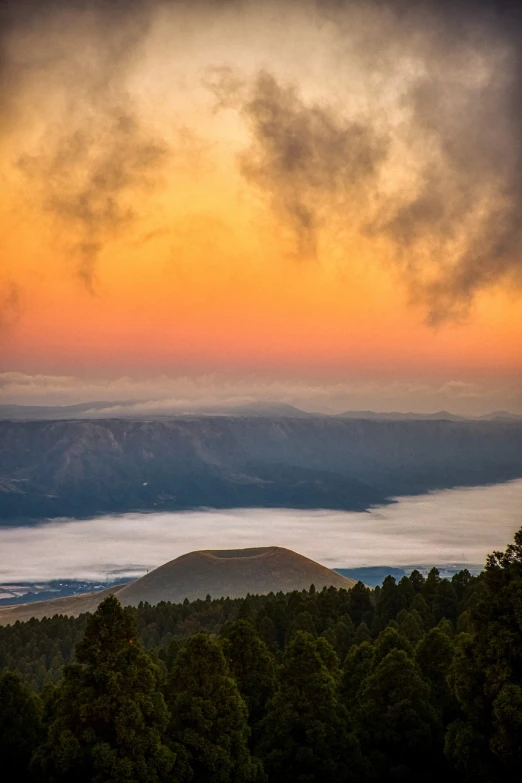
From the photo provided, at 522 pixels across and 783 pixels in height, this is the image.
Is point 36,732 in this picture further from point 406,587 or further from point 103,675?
point 406,587

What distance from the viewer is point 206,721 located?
177ft

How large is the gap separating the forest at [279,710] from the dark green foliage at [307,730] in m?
0.07

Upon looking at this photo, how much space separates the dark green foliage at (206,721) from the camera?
5312 centimetres

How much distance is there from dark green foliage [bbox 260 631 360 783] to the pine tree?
26.9 feet

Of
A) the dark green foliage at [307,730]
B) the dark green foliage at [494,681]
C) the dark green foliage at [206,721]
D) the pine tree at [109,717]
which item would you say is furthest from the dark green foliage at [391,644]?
the pine tree at [109,717]

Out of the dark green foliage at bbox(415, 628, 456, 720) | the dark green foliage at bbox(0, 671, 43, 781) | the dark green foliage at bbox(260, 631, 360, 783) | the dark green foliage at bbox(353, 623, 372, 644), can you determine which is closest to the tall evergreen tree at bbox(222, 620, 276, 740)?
the dark green foliage at bbox(260, 631, 360, 783)

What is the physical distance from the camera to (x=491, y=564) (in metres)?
51.7

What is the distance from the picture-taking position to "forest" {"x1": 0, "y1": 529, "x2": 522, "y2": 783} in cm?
4956

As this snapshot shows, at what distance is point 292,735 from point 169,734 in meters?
7.49

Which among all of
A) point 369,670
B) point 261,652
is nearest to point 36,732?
point 261,652

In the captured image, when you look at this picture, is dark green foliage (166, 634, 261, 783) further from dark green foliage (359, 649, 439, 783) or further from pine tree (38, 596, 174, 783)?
dark green foliage (359, 649, 439, 783)

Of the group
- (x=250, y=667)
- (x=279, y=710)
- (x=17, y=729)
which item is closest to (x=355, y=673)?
(x=250, y=667)

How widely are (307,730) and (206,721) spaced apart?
6168 mm

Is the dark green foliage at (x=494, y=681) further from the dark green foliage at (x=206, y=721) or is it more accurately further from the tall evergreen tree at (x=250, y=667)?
the tall evergreen tree at (x=250, y=667)
